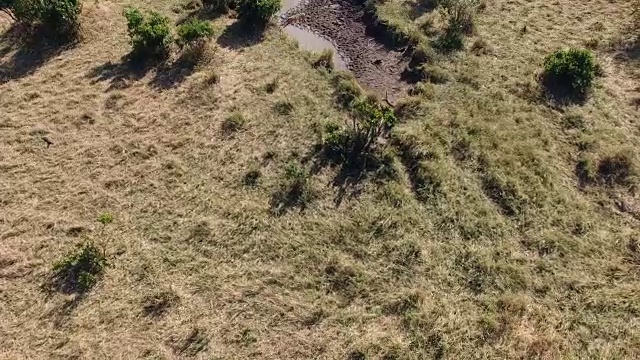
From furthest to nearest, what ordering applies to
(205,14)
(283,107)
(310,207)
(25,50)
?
(205,14) < (25,50) < (283,107) < (310,207)

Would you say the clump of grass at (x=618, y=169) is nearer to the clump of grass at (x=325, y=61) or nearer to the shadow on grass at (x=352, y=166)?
the shadow on grass at (x=352, y=166)

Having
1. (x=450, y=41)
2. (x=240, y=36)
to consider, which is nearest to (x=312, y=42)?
(x=240, y=36)

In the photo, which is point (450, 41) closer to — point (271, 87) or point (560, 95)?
point (560, 95)

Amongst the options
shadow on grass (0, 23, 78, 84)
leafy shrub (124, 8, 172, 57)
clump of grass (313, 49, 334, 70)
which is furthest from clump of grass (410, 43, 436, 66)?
shadow on grass (0, 23, 78, 84)

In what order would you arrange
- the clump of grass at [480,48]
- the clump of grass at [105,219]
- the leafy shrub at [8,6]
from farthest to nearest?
the leafy shrub at [8,6] → the clump of grass at [480,48] → the clump of grass at [105,219]

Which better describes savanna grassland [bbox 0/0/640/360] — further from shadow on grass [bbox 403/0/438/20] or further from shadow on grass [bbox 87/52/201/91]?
shadow on grass [bbox 403/0/438/20]

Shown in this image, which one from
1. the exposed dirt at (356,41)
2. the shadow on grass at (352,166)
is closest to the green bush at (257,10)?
the exposed dirt at (356,41)
